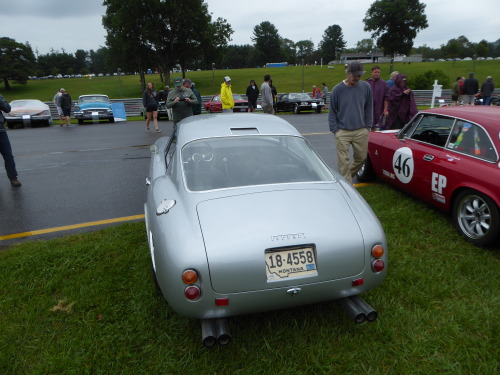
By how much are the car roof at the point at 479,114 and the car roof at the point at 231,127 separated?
2.00m

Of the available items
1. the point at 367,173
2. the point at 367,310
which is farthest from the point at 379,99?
the point at 367,310

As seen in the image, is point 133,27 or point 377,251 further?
point 133,27

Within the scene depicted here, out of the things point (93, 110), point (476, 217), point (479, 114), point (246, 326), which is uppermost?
point (479, 114)

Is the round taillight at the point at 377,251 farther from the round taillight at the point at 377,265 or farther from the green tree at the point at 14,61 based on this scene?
the green tree at the point at 14,61

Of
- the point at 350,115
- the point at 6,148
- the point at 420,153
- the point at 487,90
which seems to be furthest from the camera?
the point at 487,90

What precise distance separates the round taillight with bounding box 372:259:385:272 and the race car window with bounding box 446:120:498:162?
205 cm

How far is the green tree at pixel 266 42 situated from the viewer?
11838cm

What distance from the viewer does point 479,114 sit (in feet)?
13.0

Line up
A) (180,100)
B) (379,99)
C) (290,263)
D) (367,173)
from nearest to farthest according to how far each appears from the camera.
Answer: (290,263)
(367,173)
(379,99)
(180,100)

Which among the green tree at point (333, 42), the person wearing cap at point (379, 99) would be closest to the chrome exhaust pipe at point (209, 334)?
the person wearing cap at point (379, 99)

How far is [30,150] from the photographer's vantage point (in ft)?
32.8

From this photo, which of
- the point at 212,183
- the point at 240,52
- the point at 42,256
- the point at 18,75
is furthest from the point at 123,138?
the point at 240,52

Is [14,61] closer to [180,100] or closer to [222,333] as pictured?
[180,100]

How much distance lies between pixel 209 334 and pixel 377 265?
1.14 m
